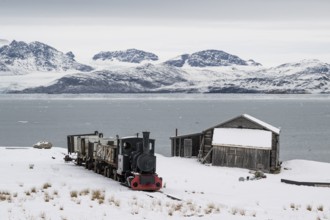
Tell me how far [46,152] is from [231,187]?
73.3 ft

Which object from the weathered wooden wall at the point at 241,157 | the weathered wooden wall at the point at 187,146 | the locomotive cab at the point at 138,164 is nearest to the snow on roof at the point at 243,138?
the weathered wooden wall at the point at 241,157

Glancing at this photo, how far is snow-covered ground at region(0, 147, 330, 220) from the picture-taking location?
20.3m

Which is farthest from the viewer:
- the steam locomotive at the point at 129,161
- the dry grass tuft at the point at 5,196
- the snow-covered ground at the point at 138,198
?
the steam locomotive at the point at 129,161

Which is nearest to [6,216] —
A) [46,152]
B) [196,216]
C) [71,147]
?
[196,216]

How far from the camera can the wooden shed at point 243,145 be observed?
51.1 meters

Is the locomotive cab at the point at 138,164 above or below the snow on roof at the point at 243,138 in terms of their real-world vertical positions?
above

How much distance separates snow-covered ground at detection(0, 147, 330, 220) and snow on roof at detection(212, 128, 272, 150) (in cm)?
1128

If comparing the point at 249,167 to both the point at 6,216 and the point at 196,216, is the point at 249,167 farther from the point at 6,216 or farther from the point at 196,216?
the point at 6,216

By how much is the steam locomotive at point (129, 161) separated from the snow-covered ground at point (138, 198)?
0.66 metres

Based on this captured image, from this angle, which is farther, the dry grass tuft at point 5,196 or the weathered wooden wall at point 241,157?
the weathered wooden wall at point 241,157

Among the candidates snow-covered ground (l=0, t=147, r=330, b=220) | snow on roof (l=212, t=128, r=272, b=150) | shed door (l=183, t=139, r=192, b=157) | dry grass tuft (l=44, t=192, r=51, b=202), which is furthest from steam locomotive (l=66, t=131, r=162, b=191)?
shed door (l=183, t=139, r=192, b=157)

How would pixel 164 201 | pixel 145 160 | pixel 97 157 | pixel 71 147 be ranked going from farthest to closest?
pixel 71 147
pixel 97 157
pixel 145 160
pixel 164 201

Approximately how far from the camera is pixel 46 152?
5116 cm

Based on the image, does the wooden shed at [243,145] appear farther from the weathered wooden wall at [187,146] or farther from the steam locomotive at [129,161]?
the steam locomotive at [129,161]
